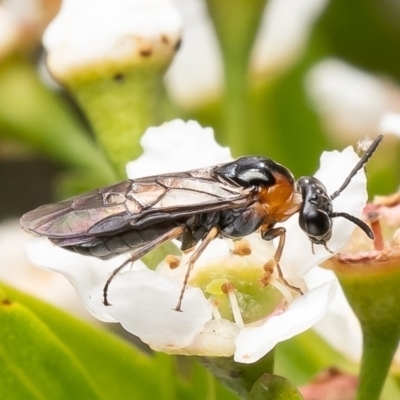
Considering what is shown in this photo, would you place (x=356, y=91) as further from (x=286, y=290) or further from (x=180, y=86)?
(x=286, y=290)

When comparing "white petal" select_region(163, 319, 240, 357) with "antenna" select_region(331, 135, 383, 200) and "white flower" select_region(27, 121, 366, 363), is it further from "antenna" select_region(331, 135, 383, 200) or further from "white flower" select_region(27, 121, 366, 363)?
"antenna" select_region(331, 135, 383, 200)

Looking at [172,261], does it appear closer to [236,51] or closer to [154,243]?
[154,243]

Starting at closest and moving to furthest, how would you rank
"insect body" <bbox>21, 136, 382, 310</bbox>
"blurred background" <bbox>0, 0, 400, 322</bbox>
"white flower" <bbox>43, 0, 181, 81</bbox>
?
"insect body" <bbox>21, 136, 382, 310</bbox> < "white flower" <bbox>43, 0, 181, 81</bbox> < "blurred background" <bbox>0, 0, 400, 322</bbox>

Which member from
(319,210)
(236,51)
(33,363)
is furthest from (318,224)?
(236,51)

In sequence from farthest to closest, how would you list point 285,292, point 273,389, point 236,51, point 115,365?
point 236,51
point 115,365
point 285,292
point 273,389

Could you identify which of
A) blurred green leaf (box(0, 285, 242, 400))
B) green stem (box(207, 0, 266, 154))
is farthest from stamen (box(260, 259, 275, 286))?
green stem (box(207, 0, 266, 154))

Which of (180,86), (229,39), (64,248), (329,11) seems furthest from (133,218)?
(329,11)

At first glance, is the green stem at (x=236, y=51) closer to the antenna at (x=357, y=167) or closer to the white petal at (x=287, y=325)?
the antenna at (x=357, y=167)
